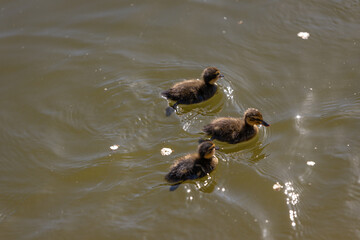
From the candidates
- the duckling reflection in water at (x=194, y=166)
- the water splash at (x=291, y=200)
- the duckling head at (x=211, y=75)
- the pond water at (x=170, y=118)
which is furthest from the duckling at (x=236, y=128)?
A: the water splash at (x=291, y=200)

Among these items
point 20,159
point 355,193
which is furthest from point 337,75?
point 20,159

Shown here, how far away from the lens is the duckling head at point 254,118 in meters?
4.99

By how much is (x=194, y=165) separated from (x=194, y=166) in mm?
10

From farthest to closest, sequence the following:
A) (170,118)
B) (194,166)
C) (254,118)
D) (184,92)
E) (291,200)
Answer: (184,92) → (170,118) → (254,118) → (194,166) → (291,200)

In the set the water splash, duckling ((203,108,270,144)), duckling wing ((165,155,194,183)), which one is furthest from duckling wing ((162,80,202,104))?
→ the water splash

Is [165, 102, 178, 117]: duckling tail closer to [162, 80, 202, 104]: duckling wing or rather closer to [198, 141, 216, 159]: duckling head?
[162, 80, 202, 104]: duckling wing

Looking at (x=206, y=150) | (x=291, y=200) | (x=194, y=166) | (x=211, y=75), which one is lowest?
(x=291, y=200)

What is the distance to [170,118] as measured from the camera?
17.3ft

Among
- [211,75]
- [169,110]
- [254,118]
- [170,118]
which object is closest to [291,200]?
[254,118]

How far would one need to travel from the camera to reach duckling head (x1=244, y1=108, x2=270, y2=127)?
4.99 metres

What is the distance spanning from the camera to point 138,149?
480 cm

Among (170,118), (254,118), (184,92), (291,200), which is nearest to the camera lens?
(291,200)

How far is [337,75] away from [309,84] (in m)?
0.42

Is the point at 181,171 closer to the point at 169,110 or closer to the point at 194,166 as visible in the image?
the point at 194,166
